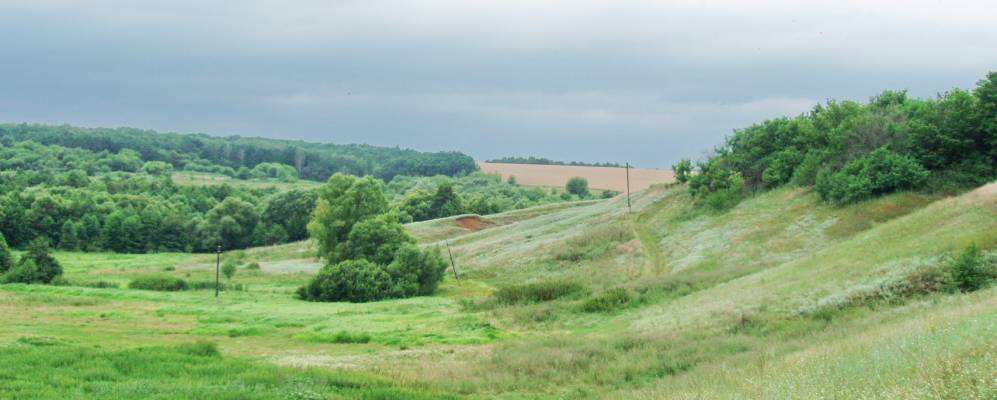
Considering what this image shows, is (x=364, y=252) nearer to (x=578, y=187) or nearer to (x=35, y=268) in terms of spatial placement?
(x=35, y=268)

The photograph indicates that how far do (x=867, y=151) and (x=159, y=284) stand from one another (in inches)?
2288

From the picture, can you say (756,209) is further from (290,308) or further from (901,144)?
(290,308)

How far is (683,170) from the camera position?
285 ft

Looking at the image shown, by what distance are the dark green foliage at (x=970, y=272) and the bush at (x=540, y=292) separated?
21541 mm

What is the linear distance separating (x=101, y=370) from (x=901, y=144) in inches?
2247

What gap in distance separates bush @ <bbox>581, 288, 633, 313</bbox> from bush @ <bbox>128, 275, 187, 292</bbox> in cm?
4082

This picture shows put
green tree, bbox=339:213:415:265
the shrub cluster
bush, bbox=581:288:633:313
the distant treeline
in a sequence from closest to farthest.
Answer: bush, bbox=581:288:633:313, the distant treeline, the shrub cluster, green tree, bbox=339:213:415:265

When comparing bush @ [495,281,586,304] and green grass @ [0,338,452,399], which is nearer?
green grass @ [0,338,452,399]

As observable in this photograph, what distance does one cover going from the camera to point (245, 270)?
85.6 meters

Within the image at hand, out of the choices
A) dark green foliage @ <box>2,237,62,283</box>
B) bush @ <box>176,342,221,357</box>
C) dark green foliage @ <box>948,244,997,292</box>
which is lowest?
dark green foliage @ <box>2,237,62,283</box>

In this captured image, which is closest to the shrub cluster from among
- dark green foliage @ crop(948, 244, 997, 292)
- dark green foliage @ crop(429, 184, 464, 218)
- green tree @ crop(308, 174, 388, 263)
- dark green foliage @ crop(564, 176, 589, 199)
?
green tree @ crop(308, 174, 388, 263)

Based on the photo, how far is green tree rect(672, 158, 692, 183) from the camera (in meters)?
86.4

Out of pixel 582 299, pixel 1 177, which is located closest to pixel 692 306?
pixel 582 299

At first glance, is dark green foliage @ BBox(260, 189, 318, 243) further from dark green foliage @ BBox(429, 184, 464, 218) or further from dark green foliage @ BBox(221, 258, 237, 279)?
dark green foliage @ BBox(221, 258, 237, 279)
